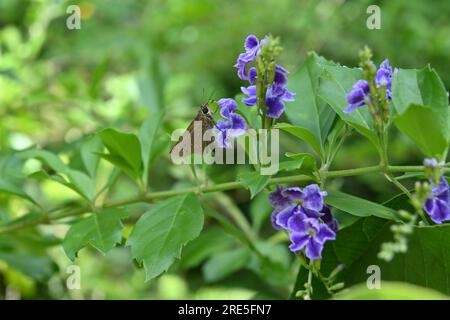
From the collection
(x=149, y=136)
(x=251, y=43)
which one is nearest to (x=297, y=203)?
(x=251, y=43)

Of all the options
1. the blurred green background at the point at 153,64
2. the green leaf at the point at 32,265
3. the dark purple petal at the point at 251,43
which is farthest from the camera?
the blurred green background at the point at 153,64

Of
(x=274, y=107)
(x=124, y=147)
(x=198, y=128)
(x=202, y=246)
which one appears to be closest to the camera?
(x=274, y=107)

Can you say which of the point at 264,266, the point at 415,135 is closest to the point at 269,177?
the point at 415,135

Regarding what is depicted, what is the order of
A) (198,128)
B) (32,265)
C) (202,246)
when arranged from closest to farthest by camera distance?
(198,128) → (32,265) → (202,246)

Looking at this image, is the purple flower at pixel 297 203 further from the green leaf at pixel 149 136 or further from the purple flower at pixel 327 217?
the green leaf at pixel 149 136

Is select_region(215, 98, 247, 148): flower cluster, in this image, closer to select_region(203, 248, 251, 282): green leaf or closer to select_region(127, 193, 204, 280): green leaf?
select_region(127, 193, 204, 280): green leaf

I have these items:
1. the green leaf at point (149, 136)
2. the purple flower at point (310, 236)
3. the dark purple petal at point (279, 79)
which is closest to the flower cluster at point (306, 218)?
the purple flower at point (310, 236)

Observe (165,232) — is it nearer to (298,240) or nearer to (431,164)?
(298,240)

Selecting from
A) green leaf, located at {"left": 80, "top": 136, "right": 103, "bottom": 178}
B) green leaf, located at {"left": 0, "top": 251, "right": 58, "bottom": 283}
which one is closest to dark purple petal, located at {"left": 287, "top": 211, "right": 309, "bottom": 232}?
green leaf, located at {"left": 80, "top": 136, "right": 103, "bottom": 178}
